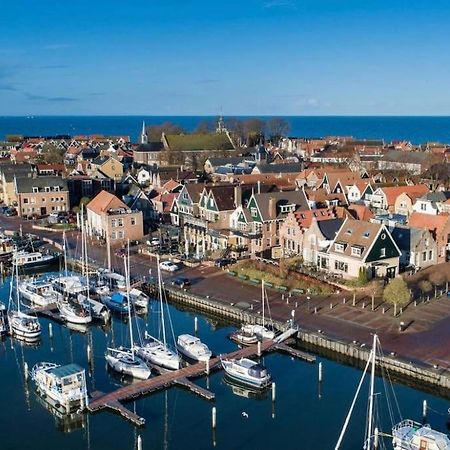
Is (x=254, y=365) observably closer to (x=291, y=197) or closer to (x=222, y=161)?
(x=291, y=197)

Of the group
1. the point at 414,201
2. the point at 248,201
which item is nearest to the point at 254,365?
the point at 248,201

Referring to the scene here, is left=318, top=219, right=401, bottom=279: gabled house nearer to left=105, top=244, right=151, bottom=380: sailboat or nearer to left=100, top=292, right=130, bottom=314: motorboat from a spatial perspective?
left=100, top=292, right=130, bottom=314: motorboat

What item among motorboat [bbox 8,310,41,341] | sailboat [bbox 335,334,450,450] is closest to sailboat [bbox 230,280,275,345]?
sailboat [bbox 335,334,450,450]

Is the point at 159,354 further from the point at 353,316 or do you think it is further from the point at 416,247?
the point at 416,247

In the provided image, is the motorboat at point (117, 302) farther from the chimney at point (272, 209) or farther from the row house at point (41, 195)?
the row house at point (41, 195)

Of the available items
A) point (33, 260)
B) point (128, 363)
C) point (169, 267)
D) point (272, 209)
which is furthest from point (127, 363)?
point (33, 260)
